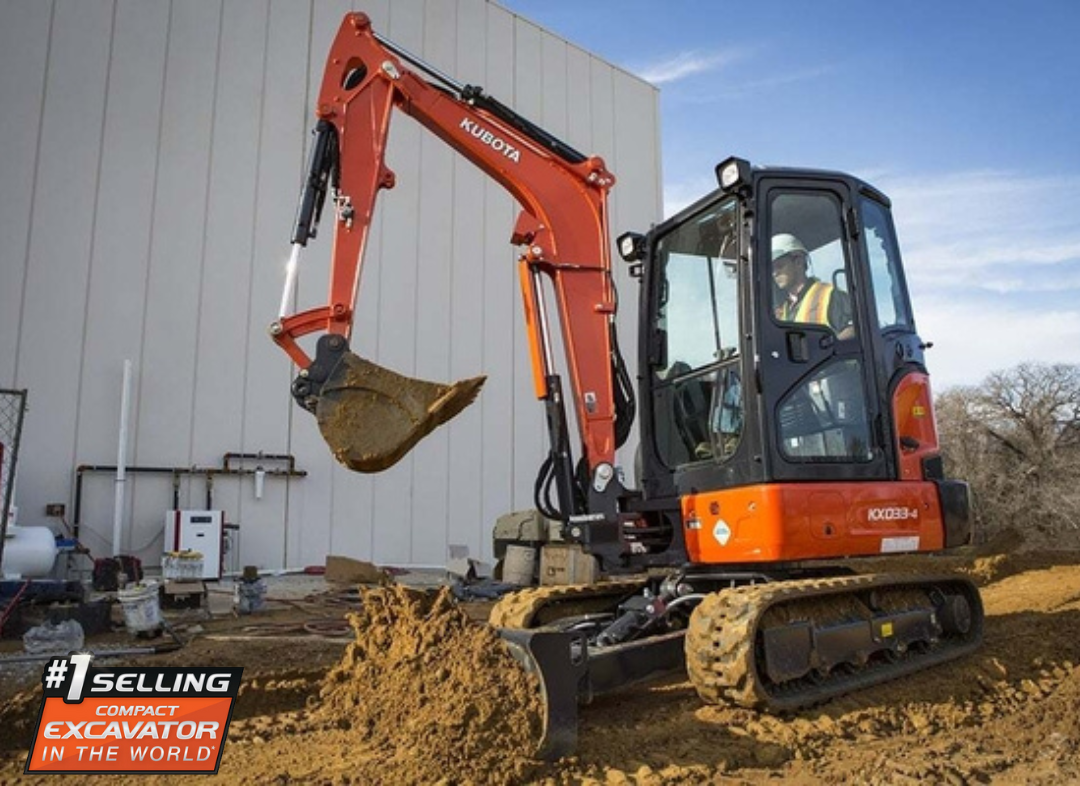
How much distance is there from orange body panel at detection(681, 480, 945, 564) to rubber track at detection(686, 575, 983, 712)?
170mm

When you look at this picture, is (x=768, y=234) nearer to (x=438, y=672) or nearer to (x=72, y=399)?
(x=438, y=672)

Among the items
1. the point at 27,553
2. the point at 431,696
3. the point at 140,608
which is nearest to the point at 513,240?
the point at 431,696

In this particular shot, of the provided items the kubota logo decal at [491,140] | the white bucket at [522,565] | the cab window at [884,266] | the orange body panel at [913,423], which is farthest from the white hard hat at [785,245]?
the white bucket at [522,565]

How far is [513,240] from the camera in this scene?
5.27 m

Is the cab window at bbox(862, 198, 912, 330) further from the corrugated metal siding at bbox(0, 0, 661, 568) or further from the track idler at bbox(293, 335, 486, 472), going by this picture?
the corrugated metal siding at bbox(0, 0, 661, 568)

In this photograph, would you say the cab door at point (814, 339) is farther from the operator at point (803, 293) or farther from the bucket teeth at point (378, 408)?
the bucket teeth at point (378, 408)

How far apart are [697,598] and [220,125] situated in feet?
30.3

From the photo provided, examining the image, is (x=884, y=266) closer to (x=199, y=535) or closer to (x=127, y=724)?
(x=127, y=724)

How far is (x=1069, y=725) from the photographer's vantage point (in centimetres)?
378

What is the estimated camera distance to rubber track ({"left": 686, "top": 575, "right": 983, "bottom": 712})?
11.7 feet

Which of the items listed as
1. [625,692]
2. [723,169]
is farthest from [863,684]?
[723,169]

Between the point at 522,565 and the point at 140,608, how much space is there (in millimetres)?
4337

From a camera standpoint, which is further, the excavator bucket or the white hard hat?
the white hard hat

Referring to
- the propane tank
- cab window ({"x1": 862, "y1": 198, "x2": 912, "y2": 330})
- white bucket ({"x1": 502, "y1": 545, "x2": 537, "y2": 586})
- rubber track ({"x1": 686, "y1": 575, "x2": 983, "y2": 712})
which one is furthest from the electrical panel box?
cab window ({"x1": 862, "y1": 198, "x2": 912, "y2": 330})
